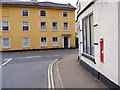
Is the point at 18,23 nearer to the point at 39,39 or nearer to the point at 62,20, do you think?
the point at 39,39

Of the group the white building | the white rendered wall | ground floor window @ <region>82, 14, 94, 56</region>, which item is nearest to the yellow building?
ground floor window @ <region>82, 14, 94, 56</region>

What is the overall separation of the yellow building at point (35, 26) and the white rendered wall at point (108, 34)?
21.3 metres

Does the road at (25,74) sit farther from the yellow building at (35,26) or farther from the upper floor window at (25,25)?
the upper floor window at (25,25)

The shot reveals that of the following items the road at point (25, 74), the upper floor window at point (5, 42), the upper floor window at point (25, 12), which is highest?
the upper floor window at point (25, 12)

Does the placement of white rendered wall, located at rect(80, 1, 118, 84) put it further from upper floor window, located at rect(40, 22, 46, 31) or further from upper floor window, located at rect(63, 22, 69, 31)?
upper floor window, located at rect(63, 22, 69, 31)

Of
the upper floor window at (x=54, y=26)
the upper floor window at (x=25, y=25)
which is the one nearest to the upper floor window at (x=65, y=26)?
the upper floor window at (x=54, y=26)

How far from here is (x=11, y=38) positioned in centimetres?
2592

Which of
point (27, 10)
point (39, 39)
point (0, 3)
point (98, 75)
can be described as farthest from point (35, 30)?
point (98, 75)

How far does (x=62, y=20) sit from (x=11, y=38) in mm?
10434

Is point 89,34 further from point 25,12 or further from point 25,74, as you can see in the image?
point 25,12

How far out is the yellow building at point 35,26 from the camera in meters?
25.9

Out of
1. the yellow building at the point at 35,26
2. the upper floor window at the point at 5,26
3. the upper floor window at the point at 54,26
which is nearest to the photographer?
the upper floor window at the point at 5,26

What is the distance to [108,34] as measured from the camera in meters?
5.47

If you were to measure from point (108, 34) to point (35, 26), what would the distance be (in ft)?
74.7
